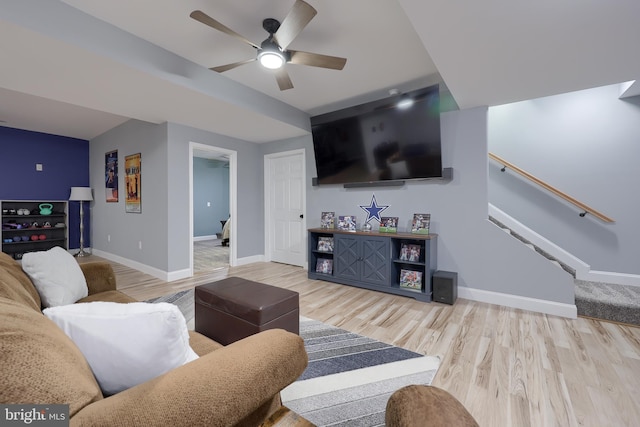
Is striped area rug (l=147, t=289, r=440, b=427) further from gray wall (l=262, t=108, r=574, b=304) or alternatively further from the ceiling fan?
the ceiling fan

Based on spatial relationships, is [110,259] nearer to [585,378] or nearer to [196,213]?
[196,213]

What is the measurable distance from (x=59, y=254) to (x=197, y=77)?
6.70 ft

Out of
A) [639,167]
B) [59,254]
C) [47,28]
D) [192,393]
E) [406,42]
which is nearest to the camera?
[192,393]

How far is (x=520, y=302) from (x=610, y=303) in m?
0.69

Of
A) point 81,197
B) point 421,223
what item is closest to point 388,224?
point 421,223

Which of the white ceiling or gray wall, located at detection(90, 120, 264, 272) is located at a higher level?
the white ceiling

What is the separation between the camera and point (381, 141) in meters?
3.50

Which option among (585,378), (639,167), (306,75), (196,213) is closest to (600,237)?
(639,167)

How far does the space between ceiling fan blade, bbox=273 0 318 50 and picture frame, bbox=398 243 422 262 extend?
257 centimetres

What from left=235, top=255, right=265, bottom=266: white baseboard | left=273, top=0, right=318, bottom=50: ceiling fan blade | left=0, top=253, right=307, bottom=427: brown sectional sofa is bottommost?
left=235, top=255, right=265, bottom=266: white baseboard

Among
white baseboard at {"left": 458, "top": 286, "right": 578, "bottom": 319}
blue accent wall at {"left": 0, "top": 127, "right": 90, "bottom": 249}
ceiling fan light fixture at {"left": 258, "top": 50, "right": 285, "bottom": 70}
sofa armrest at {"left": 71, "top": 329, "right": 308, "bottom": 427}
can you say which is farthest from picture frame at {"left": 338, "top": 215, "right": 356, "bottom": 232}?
blue accent wall at {"left": 0, "top": 127, "right": 90, "bottom": 249}

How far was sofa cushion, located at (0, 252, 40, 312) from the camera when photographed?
0.99 meters

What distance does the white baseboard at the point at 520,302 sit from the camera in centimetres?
261

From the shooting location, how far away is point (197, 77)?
9.20 ft
